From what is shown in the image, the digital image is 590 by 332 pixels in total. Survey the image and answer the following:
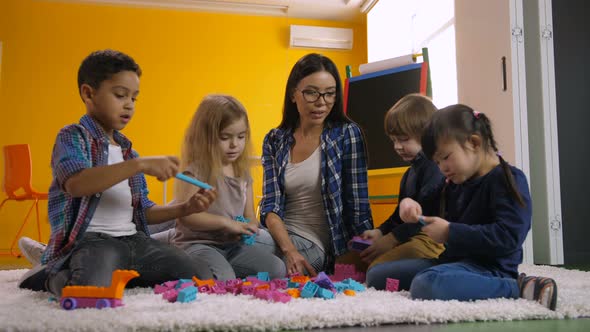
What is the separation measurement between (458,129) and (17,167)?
11.7 feet

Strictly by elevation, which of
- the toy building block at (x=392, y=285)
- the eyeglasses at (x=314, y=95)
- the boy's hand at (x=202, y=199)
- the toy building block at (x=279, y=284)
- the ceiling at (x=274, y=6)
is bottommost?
the toy building block at (x=392, y=285)

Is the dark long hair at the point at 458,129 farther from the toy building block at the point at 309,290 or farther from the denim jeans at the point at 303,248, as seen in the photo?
the denim jeans at the point at 303,248

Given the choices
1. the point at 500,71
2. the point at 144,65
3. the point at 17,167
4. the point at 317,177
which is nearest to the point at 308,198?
the point at 317,177

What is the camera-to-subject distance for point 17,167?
12.6ft

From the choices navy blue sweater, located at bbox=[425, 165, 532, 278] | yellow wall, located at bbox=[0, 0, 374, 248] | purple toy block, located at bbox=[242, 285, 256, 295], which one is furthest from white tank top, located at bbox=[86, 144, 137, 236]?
yellow wall, located at bbox=[0, 0, 374, 248]

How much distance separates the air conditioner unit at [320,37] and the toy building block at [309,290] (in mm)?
4468

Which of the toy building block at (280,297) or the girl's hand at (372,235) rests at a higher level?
the girl's hand at (372,235)

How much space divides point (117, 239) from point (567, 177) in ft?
7.81

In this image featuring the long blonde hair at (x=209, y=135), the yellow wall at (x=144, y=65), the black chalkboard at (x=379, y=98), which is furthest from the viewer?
the yellow wall at (x=144, y=65)

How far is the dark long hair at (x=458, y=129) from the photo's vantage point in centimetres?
129

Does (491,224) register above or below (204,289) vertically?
above

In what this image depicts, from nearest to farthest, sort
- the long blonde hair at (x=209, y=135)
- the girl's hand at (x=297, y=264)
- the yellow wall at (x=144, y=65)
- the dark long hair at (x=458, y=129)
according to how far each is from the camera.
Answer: the dark long hair at (x=458, y=129)
the girl's hand at (x=297, y=264)
the long blonde hair at (x=209, y=135)
the yellow wall at (x=144, y=65)

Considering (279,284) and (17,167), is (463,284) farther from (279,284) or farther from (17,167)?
(17,167)

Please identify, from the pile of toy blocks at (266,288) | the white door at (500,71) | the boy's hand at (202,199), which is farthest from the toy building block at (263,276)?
the white door at (500,71)
